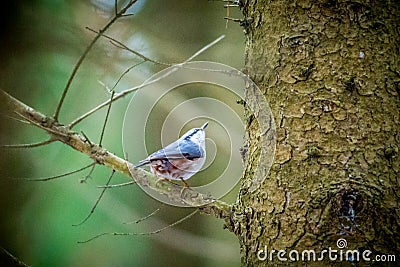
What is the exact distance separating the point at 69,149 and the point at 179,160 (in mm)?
274

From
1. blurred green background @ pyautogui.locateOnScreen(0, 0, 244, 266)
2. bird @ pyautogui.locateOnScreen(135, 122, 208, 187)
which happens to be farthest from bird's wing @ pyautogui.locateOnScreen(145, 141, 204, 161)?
blurred green background @ pyautogui.locateOnScreen(0, 0, 244, 266)

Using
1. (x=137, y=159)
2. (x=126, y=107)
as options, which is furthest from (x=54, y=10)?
(x=137, y=159)

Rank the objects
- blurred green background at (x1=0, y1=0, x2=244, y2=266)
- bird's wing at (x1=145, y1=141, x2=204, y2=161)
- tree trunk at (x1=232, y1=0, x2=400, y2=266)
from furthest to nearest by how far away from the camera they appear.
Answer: blurred green background at (x1=0, y1=0, x2=244, y2=266), bird's wing at (x1=145, y1=141, x2=204, y2=161), tree trunk at (x1=232, y1=0, x2=400, y2=266)

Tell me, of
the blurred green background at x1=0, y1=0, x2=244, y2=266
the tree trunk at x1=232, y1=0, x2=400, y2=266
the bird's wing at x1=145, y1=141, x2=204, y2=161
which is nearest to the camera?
the tree trunk at x1=232, y1=0, x2=400, y2=266

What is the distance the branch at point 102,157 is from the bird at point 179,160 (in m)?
0.01

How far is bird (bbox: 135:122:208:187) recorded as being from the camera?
634 millimetres

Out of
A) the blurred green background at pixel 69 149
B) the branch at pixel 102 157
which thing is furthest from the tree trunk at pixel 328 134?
the blurred green background at pixel 69 149

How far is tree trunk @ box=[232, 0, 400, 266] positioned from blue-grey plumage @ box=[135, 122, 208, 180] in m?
0.08

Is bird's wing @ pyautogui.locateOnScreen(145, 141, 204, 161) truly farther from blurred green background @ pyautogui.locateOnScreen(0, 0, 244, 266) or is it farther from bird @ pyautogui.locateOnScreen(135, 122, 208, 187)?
blurred green background @ pyautogui.locateOnScreen(0, 0, 244, 266)

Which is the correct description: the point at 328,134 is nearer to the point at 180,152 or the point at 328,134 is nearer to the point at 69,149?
the point at 180,152

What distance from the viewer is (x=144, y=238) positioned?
0.84 meters

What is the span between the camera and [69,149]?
2.68 feet

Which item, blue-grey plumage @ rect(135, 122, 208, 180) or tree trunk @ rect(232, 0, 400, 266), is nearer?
tree trunk @ rect(232, 0, 400, 266)

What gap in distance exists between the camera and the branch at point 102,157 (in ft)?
2.08
